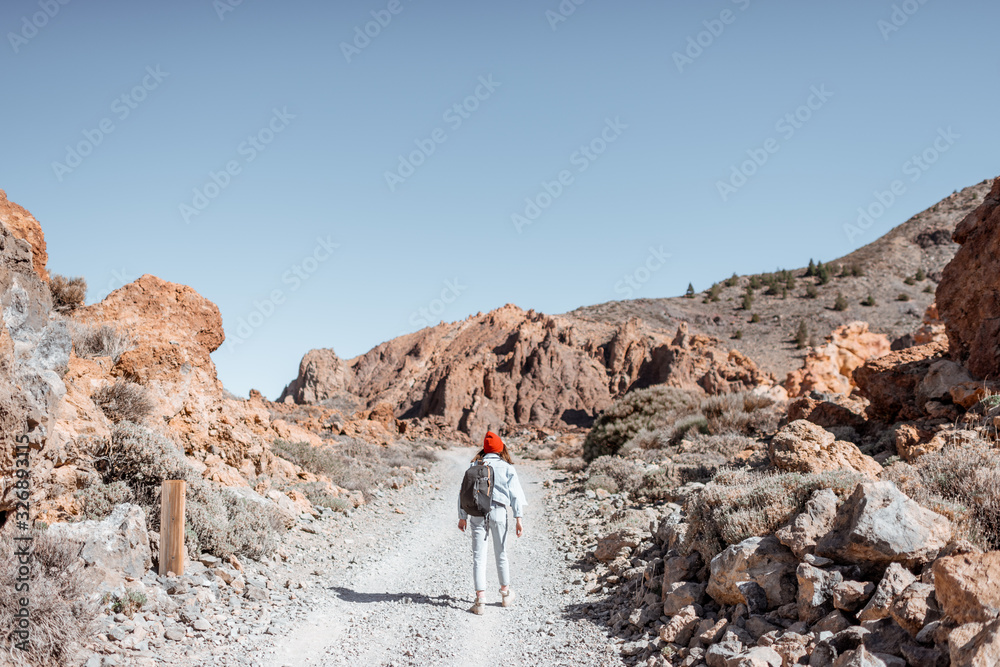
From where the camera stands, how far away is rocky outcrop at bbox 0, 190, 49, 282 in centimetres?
714

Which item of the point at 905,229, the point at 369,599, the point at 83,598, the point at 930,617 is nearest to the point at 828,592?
the point at 930,617

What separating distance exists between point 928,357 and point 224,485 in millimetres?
11740

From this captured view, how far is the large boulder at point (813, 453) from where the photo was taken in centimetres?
694

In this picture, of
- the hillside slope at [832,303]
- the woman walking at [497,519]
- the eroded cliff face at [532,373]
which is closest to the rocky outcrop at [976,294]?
the woman walking at [497,519]

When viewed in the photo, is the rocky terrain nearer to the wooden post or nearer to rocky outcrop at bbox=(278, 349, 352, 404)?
the wooden post

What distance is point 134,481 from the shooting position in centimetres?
638

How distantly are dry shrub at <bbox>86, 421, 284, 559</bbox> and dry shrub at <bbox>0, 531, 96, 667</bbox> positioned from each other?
4.27 ft

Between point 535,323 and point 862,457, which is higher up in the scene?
point 535,323

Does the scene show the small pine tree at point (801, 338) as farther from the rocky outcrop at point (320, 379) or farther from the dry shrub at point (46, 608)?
the dry shrub at point (46, 608)

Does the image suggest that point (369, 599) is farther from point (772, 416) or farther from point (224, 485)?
point (772, 416)

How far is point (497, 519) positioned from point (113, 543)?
3.37 m

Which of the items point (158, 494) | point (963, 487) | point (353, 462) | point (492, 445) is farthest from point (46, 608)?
point (353, 462)

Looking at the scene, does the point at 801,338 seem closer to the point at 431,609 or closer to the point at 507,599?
the point at 507,599

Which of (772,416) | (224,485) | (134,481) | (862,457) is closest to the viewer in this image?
(134,481)
